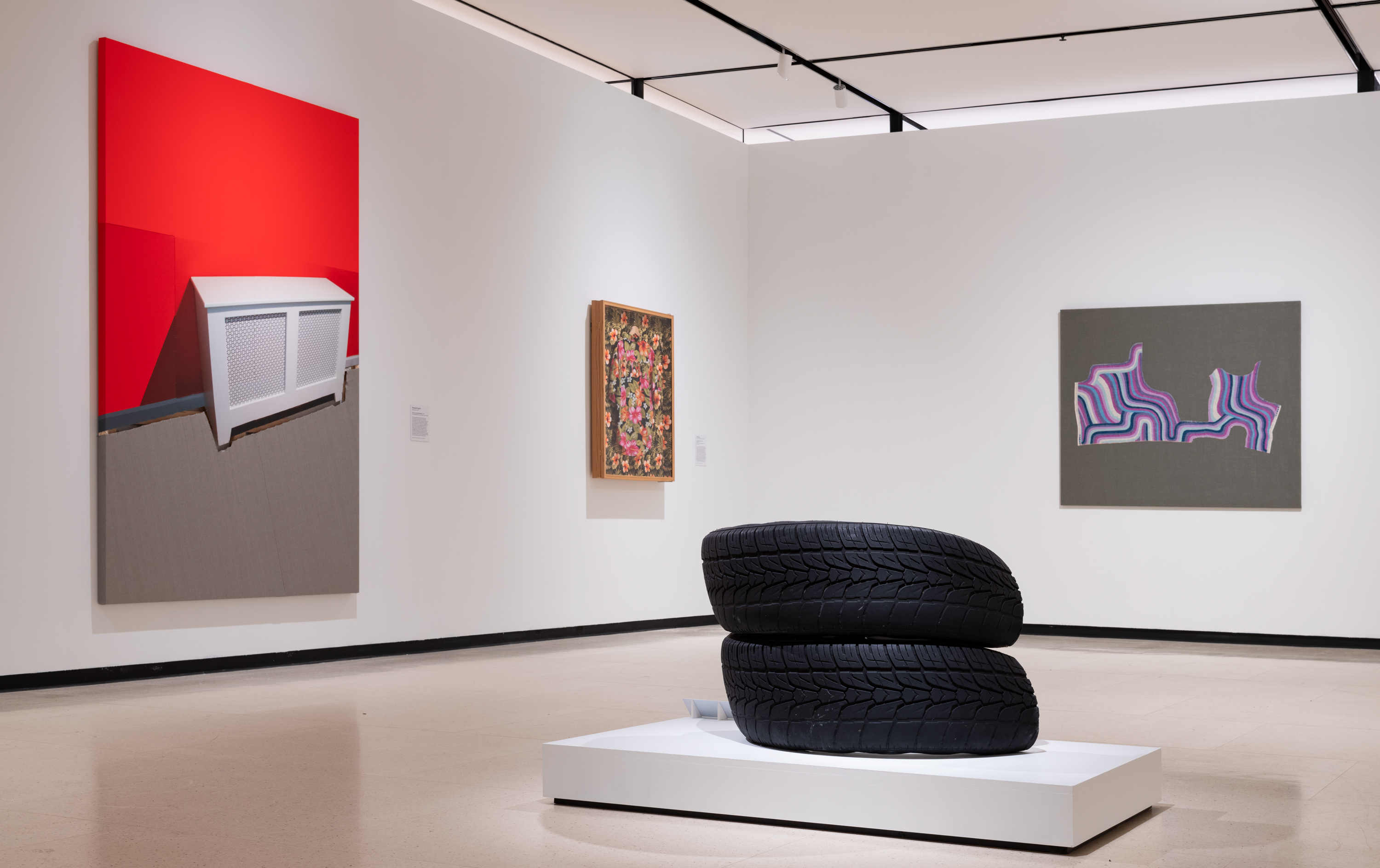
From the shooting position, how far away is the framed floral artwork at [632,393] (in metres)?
8.41

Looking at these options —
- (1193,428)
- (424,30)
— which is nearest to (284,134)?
(424,30)

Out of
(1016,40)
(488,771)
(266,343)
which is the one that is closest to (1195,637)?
(1016,40)

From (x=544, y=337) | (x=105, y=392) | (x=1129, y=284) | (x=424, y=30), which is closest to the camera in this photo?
(x=105, y=392)

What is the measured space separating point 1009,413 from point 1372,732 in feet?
15.3

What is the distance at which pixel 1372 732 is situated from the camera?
4500 mm

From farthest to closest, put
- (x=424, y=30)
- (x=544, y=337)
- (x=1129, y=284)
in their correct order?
(x=1129, y=284) < (x=544, y=337) < (x=424, y=30)

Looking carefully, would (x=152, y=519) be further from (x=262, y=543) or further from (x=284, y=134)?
(x=284, y=134)

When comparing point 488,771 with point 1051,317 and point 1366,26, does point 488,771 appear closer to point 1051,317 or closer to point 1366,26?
point 1051,317

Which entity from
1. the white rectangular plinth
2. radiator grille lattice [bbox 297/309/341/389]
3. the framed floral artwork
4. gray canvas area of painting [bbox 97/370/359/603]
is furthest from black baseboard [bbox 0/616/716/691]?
the white rectangular plinth

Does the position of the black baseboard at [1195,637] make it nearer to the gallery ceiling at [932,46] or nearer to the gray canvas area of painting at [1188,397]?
the gray canvas area of painting at [1188,397]

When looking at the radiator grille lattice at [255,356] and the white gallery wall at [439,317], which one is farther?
the radiator grille lattice at [255,356]

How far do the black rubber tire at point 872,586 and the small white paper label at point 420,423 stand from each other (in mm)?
4218

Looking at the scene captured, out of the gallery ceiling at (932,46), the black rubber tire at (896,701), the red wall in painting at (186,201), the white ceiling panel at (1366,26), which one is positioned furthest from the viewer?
the gallery ceiling at (932,46)

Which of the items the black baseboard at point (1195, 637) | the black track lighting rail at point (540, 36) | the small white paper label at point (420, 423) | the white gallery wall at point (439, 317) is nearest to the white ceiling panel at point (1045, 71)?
the black track lighting rail at point (540, 36)
